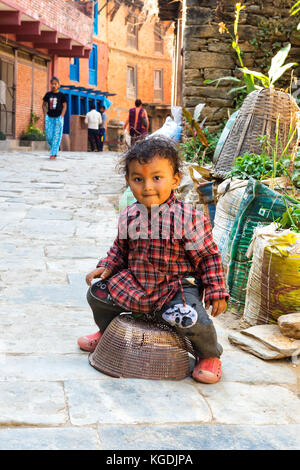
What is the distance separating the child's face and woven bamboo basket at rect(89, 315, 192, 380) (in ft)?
1.88

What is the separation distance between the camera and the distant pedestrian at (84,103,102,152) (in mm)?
18853

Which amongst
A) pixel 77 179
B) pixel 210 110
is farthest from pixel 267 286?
pixel 77 179

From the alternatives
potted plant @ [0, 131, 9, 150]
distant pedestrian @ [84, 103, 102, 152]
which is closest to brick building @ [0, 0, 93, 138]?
potted plant @ [0, 131, 9, 150]

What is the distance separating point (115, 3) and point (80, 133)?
37.0 feet

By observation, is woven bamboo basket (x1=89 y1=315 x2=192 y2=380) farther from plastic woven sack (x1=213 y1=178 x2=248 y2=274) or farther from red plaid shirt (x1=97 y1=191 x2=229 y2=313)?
plastic woven sack (x1=213 y1=178 x2=248 y2=274)

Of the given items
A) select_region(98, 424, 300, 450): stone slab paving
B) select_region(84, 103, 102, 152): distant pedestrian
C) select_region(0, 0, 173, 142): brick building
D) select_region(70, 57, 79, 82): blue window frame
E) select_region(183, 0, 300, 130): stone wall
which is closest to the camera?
select_region(98, 424, 300, 450): stone slab paving

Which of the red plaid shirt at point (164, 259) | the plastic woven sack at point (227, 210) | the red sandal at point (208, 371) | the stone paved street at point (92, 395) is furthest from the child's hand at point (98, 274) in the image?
the plastic woven sack at point (227, 210)

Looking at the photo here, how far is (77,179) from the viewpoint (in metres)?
9.57

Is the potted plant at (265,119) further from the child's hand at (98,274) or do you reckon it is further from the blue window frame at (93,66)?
the blue window frame at (93,66)

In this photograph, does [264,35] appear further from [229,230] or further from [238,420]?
[238,420]

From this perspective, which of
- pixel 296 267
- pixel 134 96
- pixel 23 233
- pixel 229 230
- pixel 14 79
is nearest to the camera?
pixel 296 267

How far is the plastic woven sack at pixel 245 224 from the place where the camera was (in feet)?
11.8

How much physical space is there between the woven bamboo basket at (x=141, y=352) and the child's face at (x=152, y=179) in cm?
57

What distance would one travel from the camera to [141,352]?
2490 millimetres
